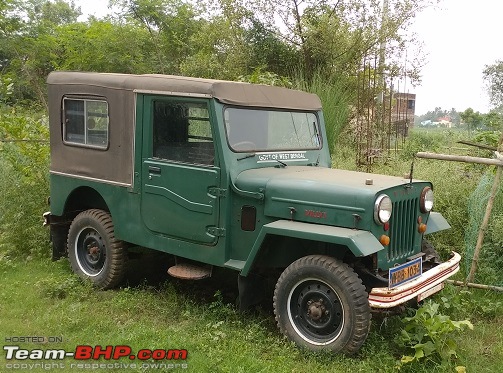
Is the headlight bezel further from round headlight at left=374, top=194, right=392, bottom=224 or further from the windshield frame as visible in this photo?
the windshield frame

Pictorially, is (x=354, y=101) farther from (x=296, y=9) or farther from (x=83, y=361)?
(x=83, y=361)

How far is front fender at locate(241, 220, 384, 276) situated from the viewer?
394 cm

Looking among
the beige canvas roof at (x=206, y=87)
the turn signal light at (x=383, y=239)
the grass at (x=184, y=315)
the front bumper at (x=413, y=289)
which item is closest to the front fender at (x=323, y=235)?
the turn signal light at (x=383, y=239)

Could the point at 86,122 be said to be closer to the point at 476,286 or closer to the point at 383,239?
the point at 383,239

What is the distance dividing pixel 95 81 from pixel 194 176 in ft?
5.40

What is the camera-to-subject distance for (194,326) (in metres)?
4.82

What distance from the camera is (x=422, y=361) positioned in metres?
4.14

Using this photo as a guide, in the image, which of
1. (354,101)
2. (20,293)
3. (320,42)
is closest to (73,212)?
(20,293)

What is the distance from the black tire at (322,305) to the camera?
13.2ft

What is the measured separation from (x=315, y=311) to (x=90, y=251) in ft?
9.38
